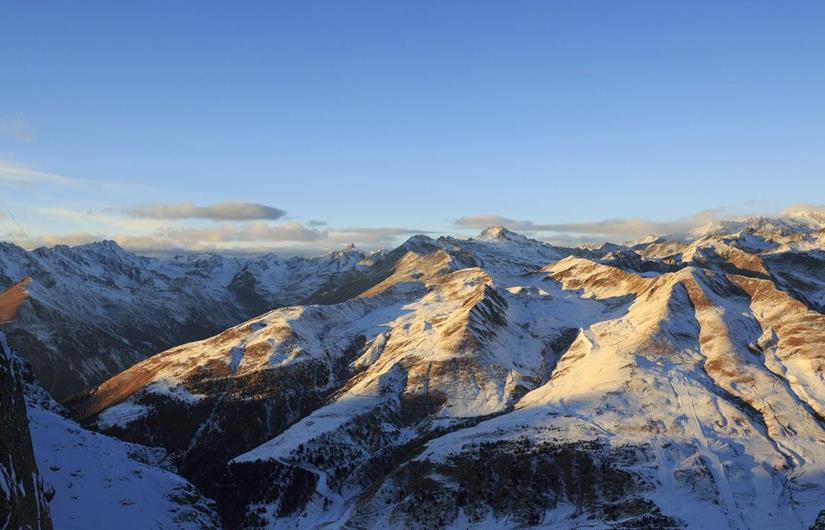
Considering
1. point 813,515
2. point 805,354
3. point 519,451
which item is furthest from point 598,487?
point 805,354

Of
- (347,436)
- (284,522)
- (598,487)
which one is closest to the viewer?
(598,487)

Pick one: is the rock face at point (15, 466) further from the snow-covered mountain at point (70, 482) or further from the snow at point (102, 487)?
the snow at point (102, 487)

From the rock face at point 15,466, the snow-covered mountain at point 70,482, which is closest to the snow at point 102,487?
the snow-covered mountain at point 70,482


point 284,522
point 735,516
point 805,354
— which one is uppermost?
point 805,354

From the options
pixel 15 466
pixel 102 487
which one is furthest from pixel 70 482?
pixel 15 466

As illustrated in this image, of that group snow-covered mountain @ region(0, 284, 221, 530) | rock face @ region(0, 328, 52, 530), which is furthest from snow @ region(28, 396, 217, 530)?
rock face @ region(0, 328, 52, 530)

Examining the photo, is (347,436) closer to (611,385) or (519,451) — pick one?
(519,451)

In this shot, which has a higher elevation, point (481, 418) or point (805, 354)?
point (805, 354)

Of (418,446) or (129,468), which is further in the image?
(418,446)
